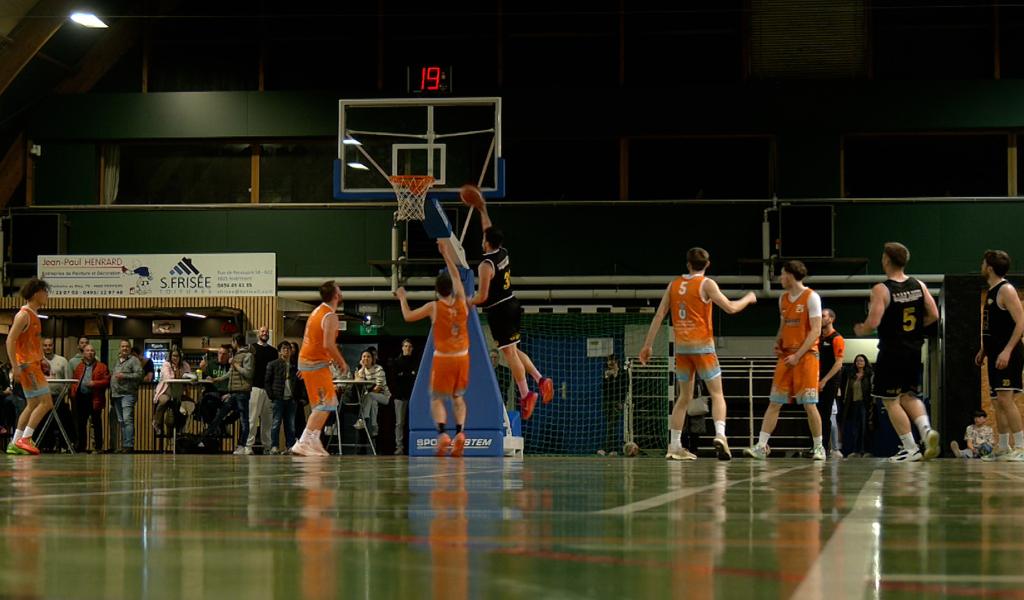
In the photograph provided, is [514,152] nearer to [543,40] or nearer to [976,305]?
[543,40]

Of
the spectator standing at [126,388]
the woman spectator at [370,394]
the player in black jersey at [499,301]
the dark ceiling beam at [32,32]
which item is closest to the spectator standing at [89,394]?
the spectator standing at [126,388]

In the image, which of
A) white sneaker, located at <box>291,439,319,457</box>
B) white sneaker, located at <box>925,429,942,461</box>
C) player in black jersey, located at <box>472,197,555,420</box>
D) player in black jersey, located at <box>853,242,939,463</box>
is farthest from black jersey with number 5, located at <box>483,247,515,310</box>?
white sneaker, located at <box>925,429,942,461</box>

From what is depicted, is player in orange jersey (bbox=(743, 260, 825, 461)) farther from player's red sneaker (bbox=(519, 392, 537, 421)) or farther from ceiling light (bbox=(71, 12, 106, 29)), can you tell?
ceiling light (bbox=(71, 12, 106, 29))

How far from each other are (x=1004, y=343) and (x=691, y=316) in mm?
3209

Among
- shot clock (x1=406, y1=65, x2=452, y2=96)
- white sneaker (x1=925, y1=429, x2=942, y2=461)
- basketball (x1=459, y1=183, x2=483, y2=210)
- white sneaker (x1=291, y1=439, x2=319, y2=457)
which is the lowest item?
white sneaker (x1=291, y1=439, x2=319, y2=457)

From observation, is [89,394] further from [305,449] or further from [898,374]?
[898,374]

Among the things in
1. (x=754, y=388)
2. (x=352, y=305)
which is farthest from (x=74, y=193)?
(x=754, y=388)

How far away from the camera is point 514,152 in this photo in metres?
27.5

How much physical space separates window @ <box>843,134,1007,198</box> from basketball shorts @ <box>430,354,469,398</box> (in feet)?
50.9

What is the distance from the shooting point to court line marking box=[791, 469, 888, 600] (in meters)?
1.98

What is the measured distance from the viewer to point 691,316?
1305 cm

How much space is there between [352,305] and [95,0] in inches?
323

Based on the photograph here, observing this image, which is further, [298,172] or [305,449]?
[298,172]

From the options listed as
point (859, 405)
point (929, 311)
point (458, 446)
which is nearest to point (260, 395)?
point (458, 446)
